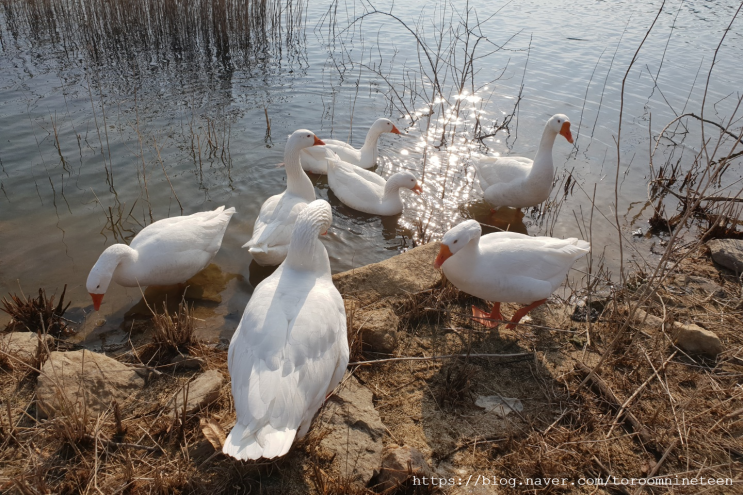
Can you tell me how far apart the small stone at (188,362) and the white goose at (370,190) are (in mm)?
3891

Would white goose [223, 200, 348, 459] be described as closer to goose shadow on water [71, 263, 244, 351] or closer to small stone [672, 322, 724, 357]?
goose shadow on water [71, 263, 244, 351]

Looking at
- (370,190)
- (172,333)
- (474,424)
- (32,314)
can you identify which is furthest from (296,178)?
(474,424)

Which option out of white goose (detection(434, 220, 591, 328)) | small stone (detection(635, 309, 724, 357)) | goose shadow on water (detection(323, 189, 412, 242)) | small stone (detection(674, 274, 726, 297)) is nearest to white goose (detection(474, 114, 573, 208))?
goose shadow on water (detection(323, 189, 412, 242))

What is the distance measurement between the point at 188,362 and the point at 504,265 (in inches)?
111

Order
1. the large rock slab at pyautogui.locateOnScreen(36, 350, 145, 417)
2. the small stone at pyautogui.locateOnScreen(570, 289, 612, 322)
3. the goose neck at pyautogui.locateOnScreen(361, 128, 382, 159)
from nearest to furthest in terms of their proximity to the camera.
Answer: the large rock slab at pyautogui.locateOnScreen(36, 350, 145, 417) → the small stone at pyautogui.locateOnScreen(570, 289, 612, 322) → the goose neck at pyautogui.locateOnScreen(361, 128, 382, 159)

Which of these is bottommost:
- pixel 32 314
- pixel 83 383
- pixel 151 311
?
pixel 32 314

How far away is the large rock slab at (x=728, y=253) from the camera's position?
5438 mm

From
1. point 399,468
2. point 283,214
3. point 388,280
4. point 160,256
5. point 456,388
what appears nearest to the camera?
point 399,468

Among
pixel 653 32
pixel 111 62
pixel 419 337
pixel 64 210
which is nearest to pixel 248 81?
pixel 111 62

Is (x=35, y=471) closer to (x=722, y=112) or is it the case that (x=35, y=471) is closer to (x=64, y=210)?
(x=64, y=210)

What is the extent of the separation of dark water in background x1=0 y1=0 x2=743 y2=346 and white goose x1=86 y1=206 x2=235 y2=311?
0.47m

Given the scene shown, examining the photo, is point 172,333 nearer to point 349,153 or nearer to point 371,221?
point 371,221

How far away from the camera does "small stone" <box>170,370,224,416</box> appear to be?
303cm

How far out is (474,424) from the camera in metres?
3.14
